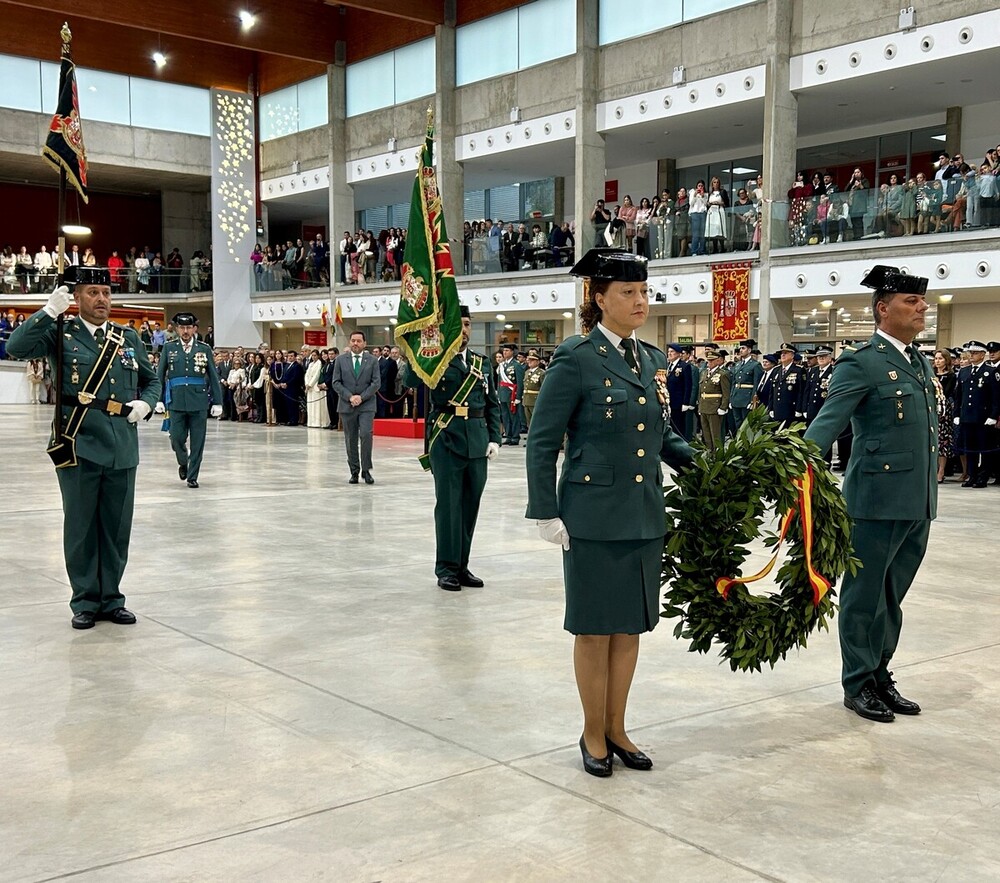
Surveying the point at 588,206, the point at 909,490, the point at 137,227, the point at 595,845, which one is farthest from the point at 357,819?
the point at 137,227

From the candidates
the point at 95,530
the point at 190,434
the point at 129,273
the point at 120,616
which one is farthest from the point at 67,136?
the point at 129,273

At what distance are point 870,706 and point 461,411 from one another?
11.5ft

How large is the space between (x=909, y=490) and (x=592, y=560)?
1565 millimetres

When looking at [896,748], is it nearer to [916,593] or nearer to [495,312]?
[916,593]

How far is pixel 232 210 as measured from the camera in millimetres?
37062

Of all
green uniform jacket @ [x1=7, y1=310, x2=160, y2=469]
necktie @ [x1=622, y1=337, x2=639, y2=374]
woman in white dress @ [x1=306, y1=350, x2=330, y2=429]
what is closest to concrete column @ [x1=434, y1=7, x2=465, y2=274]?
woman in white dress @ [x1=306, y1=350, x2=330, y2=429]

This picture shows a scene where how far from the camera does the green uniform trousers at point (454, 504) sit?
23.5 feet

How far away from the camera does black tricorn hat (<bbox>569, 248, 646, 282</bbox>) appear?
3.78m

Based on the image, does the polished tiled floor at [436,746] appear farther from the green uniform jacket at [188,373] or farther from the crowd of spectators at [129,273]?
the crowd of spectators at [129,273]

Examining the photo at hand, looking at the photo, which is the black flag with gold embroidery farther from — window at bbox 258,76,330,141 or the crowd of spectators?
the crowd of spectators

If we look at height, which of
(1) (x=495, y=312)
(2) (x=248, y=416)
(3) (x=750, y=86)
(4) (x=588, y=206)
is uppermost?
(3) (x=750, y=86)

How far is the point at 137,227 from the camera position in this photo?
144 feet

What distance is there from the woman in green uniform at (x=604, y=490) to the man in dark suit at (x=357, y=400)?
9.66 m

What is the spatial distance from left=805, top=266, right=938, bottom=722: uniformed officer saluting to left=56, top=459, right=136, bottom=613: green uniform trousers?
12.7 ft
